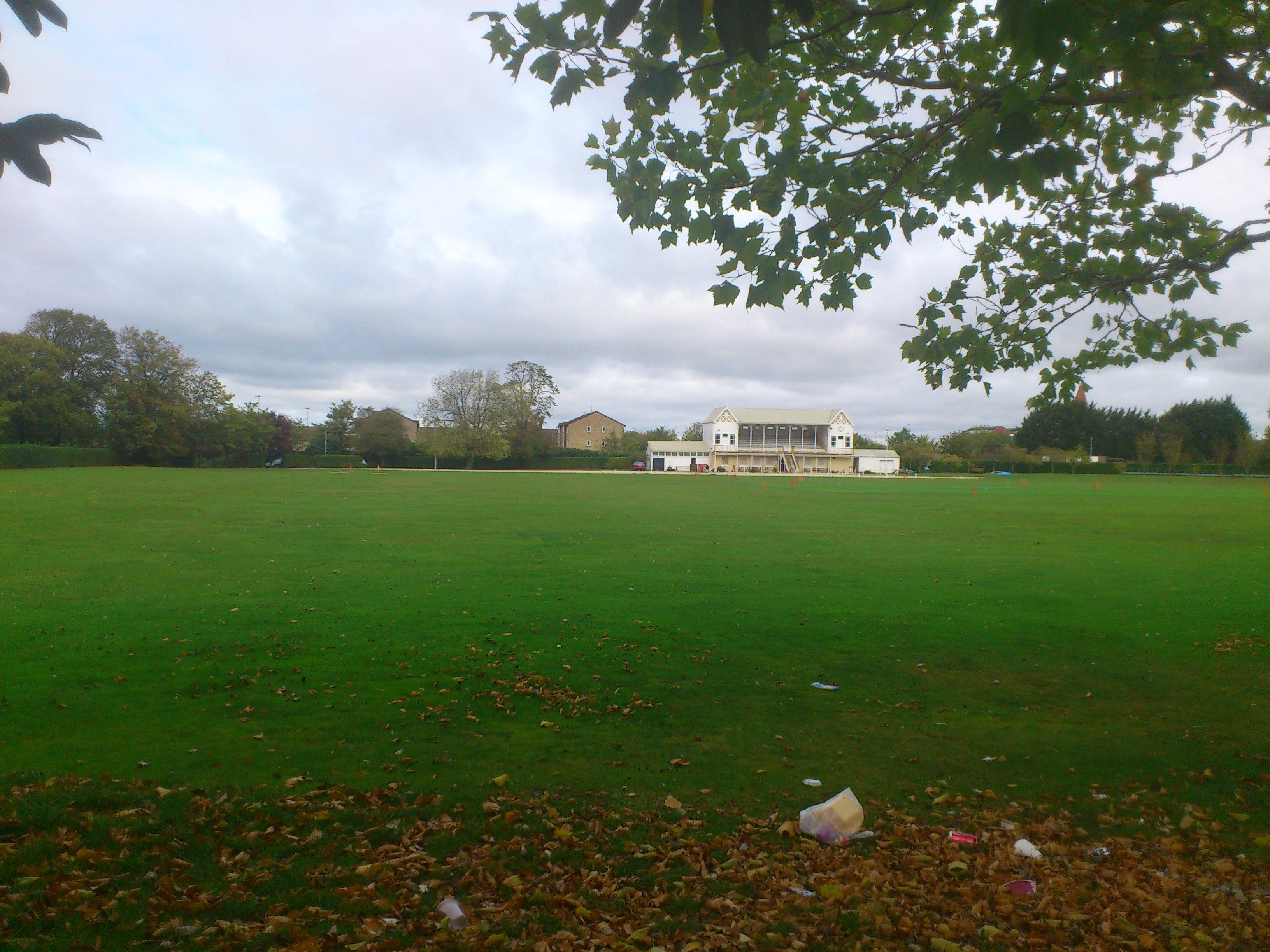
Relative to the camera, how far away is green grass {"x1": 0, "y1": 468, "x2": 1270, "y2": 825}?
19.2 feet

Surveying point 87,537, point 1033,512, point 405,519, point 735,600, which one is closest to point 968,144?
point 735,600

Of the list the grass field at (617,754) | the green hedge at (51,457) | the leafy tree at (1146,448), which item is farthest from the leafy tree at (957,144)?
the leafy tree at (1146,448)

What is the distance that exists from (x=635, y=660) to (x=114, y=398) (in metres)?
87.2

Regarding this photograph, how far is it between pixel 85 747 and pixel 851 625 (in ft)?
29.2

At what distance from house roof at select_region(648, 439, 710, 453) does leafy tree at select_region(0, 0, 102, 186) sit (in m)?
115

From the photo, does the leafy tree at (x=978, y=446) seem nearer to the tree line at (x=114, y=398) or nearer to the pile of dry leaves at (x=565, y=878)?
the tree line at (x=114, y=398)

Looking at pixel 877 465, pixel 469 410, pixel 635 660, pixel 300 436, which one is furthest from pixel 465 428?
pixel 635 660

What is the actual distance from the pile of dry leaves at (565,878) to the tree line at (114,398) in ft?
262

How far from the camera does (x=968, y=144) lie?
14.5 ft

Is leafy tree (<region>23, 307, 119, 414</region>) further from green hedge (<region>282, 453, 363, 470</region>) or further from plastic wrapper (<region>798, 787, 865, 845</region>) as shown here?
plastic wrapper (<region>798, 787, 865, 845</region>)

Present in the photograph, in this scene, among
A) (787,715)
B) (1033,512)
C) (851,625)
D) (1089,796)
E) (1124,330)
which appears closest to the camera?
(1089,796)

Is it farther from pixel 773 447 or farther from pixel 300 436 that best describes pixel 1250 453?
pixel 300 436

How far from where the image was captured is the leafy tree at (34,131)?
273 cm

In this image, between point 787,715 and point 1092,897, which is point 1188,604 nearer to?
point 787,715
